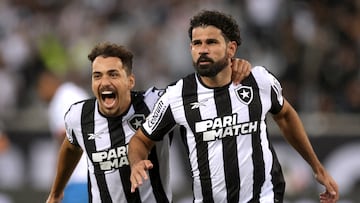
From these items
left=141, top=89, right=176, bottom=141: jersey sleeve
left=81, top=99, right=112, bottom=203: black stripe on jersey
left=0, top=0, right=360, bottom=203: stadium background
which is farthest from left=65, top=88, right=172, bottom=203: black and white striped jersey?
left=0, top=0, right=360, bottom=203: stadium background

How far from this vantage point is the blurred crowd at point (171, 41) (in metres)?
12.7

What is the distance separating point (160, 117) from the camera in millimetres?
6828

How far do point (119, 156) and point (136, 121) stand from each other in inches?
10.4

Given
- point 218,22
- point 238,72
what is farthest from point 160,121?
point 218,22

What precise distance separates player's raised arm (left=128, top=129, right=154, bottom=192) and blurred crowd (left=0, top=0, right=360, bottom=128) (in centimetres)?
547

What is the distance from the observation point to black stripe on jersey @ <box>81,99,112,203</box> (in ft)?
23.5

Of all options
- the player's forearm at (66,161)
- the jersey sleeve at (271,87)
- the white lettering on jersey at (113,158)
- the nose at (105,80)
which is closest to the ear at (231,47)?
the jersey sleeve at (271,87)

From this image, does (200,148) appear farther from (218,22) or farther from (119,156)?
(218,22)

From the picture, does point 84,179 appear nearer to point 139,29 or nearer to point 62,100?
point 62,100

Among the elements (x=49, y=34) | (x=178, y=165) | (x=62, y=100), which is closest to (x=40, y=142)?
(x=178, y=165)

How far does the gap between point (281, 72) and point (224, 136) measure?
20.7ft

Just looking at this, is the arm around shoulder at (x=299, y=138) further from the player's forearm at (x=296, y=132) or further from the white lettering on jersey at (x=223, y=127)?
the white lettering on jersey at (x=223, y=127)

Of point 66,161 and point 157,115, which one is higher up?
point 157,115

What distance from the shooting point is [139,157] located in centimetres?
677
